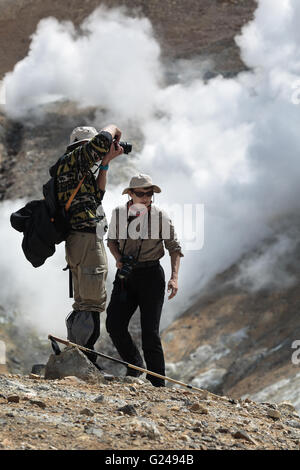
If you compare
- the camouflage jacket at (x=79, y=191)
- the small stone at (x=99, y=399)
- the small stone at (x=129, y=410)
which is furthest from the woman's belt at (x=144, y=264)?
the small stone at (x=129, y=410)

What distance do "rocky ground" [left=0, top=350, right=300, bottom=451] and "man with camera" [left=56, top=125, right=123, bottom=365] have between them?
37cm

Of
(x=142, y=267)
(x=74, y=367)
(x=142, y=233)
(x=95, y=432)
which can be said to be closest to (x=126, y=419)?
(x=95, y=432)

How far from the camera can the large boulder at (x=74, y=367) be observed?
3.98 metres

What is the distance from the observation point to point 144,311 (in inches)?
161

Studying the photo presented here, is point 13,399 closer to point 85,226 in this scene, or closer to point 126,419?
point 126,419

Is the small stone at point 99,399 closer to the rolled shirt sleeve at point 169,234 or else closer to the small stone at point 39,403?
the small stone at point 39,403

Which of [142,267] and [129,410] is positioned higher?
[142,267]

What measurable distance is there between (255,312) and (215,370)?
1.38 metres

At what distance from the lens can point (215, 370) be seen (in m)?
9.13

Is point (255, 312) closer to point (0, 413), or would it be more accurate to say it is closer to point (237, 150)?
point (237, 150)

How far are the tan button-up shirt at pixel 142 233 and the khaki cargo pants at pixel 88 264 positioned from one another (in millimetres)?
212

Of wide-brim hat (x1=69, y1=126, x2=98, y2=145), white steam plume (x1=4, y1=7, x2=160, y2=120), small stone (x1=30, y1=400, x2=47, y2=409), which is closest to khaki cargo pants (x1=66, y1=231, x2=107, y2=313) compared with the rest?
wide-brim hat (x1=69, y1=126, x2=98, y2=145)

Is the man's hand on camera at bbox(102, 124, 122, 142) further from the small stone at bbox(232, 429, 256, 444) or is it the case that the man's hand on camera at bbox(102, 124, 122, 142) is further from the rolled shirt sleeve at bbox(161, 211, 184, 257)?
the small stone at bbox(232, 429, 256, 444)

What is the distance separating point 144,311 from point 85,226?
66 cm
